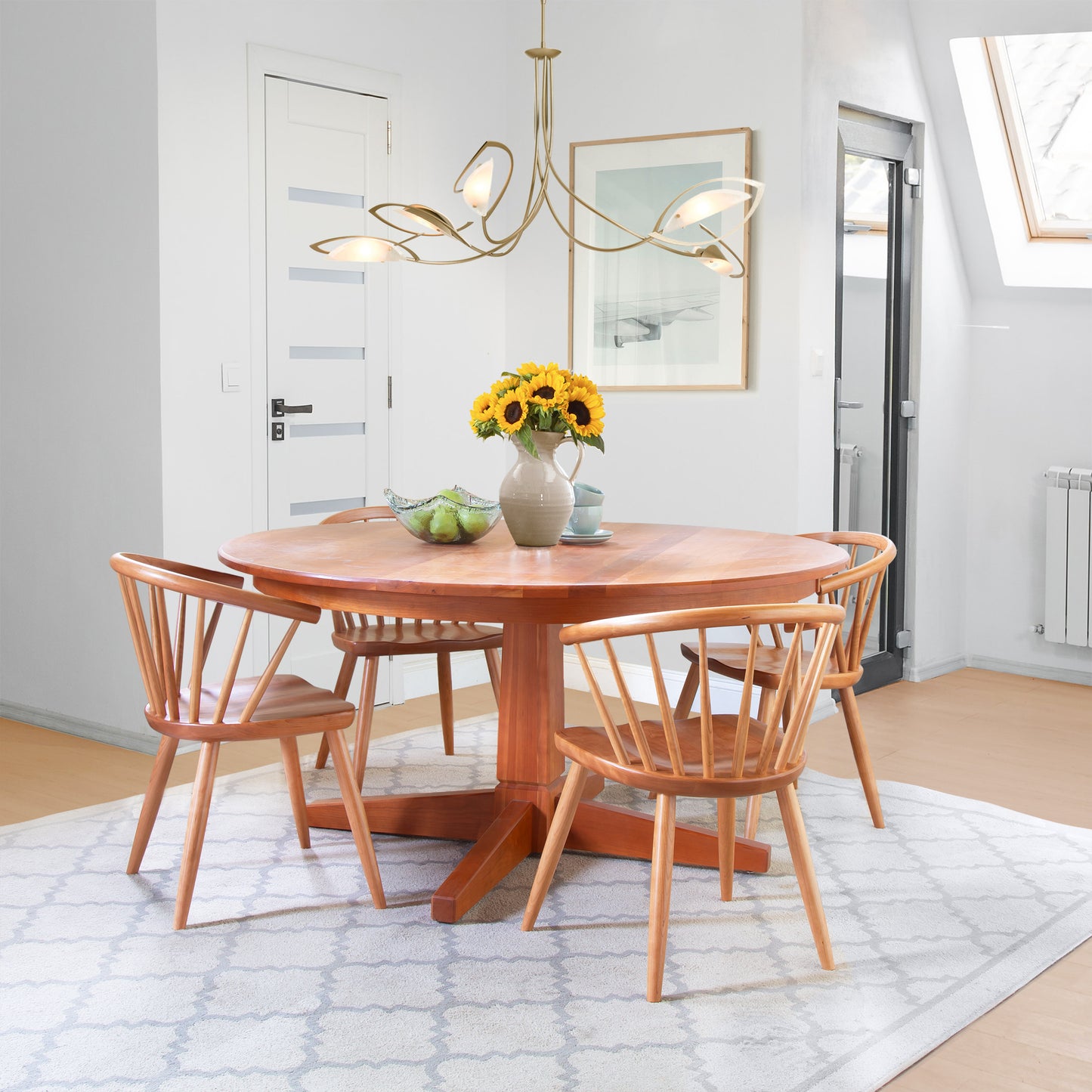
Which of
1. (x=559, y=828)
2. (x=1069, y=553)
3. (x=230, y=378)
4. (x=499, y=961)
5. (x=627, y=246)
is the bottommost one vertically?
(x=499, y=961)

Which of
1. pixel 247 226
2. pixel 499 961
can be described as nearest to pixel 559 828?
pixel 499 961

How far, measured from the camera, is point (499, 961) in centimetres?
251

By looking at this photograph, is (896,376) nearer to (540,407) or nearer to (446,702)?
(446,702)

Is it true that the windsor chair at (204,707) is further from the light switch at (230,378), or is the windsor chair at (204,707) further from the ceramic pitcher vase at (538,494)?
the light switch at (230,378)

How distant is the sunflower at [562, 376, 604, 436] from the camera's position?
112 inches

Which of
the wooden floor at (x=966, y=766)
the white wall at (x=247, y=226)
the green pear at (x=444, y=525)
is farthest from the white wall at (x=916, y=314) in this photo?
the green pear at (x=444, y=525)

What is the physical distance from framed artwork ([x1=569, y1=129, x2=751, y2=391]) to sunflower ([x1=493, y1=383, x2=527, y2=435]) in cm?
169

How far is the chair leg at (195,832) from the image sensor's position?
2615 mm

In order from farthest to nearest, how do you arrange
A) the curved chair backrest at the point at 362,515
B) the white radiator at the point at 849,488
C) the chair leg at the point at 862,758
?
the white radiator at the point at 849,488, the curved chair backrest at the point at 362,515, the chair leg at the point at 862,758

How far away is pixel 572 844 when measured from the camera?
3.09m

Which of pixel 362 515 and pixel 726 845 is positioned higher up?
pixel 362 515

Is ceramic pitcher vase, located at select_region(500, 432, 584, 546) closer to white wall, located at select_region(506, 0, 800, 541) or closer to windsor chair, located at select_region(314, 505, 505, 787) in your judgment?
windsor chair, located at select_region(314, 505, 505, 787)

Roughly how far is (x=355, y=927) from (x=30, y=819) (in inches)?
46.1

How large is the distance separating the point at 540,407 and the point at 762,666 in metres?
0.89
